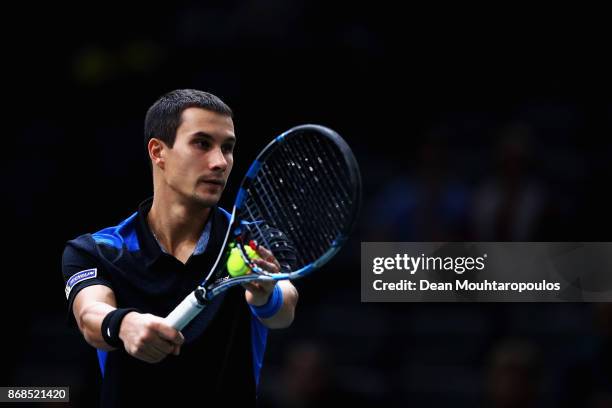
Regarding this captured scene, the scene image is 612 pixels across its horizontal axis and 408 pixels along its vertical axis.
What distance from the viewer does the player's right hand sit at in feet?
10.4

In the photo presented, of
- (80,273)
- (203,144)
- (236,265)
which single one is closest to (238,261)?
(236,265)

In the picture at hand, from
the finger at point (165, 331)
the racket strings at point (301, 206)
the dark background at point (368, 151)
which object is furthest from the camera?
the dark background at point (368, 151)

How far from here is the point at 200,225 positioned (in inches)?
147

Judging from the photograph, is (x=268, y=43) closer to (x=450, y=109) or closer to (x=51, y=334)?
(x=450, y=109)

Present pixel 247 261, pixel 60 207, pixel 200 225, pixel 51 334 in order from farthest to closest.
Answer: pixel 51 334
pixel 60 207
pixel 200 225
pixel 247 261

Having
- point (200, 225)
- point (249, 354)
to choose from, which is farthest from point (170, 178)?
point (249, 354)

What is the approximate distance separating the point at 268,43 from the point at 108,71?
131 centimetres

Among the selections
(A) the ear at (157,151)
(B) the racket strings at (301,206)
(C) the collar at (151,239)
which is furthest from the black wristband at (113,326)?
(B) the racket strings at (301,206)

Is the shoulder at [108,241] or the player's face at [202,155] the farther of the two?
the shoulder at [108,241]

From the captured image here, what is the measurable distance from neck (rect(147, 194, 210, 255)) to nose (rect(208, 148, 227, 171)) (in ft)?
0.66

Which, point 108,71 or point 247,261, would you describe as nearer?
point 247,261

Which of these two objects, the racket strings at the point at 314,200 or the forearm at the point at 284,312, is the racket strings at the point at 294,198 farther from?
the forearm at the point at 284,312

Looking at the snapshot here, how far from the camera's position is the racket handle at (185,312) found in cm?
333

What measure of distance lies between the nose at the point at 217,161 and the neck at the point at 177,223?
0.20 meters
